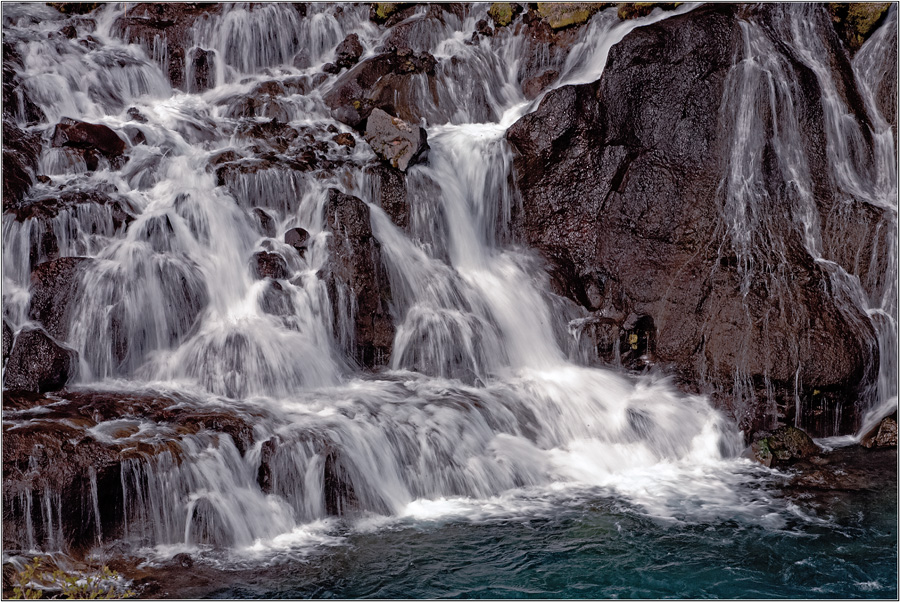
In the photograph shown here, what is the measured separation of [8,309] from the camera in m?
11.2

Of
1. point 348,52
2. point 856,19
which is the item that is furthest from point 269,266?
point 856,19

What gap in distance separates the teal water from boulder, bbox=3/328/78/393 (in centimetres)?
406

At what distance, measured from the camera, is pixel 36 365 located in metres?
10.6

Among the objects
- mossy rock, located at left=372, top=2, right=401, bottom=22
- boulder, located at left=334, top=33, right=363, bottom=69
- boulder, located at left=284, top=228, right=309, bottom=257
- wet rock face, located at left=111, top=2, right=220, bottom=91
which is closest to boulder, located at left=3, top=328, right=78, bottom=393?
boulder, located at left=284, top=228, right=309, bottom=257

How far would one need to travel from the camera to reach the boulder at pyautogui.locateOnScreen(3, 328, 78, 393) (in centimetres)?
1045

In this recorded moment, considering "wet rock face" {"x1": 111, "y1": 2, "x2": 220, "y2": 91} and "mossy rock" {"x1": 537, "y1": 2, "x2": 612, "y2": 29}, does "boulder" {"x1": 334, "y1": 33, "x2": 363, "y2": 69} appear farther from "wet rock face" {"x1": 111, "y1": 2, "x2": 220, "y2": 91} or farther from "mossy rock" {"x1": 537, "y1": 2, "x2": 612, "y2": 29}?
"mossy rock" {"x1": 537, "y1": 2, "x2": 612, "y2": 29}

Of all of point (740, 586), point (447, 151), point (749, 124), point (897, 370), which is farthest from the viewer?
point (447, 151)

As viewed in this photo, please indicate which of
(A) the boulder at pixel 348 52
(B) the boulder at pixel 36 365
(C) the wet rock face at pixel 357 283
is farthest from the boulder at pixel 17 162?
(A) the boulder at pixel 348 52

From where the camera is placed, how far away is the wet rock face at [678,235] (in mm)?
12109

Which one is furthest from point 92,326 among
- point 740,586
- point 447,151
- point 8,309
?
point 740,586

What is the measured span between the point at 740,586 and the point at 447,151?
9.10 m

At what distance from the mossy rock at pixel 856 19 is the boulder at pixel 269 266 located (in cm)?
1053

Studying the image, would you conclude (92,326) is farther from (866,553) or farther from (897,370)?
(897,370)

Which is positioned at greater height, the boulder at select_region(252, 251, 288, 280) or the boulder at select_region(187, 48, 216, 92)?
the boulder at select_region(187, 48, 216, 92)
